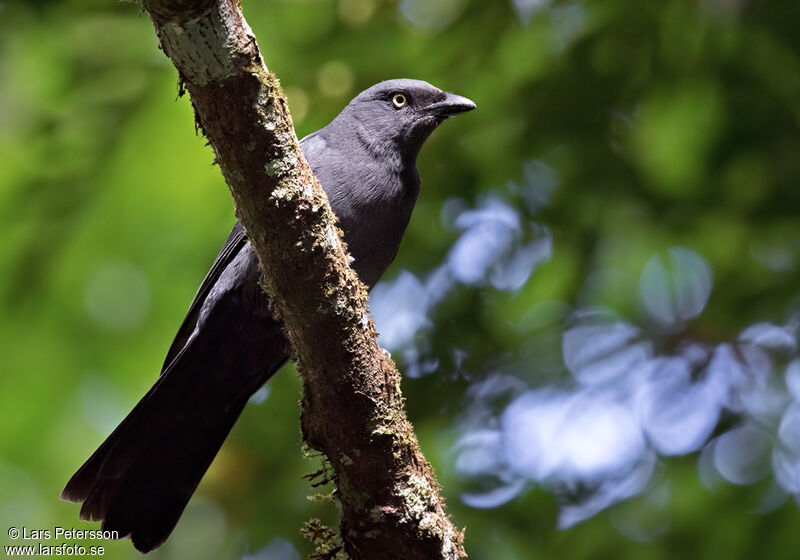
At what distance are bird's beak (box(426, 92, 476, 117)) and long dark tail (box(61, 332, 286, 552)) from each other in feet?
4.82

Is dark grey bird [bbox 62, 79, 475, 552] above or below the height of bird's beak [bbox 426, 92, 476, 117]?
below

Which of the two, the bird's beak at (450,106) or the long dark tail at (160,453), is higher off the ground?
the bird's beak at (450,106)

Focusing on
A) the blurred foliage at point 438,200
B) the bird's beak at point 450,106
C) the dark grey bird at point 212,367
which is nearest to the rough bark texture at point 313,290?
the dark grey bird at point 212,367

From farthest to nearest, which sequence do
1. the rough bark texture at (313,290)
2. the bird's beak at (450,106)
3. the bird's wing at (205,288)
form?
the bird's beak at (450,106) → the bird's wing at (205,288) → the rough bark texture at (313,290)

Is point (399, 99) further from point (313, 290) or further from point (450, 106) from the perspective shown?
point (313, 290)

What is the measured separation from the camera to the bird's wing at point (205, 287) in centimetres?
394

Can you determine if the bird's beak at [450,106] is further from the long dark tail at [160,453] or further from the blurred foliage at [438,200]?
the long dark tail at [160,453]

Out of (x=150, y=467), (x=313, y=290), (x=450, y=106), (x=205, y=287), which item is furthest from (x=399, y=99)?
(x=150, y=467)

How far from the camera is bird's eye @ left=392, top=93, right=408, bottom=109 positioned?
4.49 m

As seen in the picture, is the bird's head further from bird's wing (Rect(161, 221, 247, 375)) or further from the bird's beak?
bird's wing (Rect(161, 221, 247, 375))

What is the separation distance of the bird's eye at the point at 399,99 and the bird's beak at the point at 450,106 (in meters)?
0.14

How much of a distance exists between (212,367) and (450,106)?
1.75 m

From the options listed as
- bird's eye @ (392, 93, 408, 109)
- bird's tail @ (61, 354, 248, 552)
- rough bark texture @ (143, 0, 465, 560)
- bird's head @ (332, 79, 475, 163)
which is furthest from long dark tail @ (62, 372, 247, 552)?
bird's eye @ (392, 93, 408, 109)

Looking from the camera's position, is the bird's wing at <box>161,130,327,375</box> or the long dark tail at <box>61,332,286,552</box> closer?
the long dark tail at <box>61,332,286,552</box>
